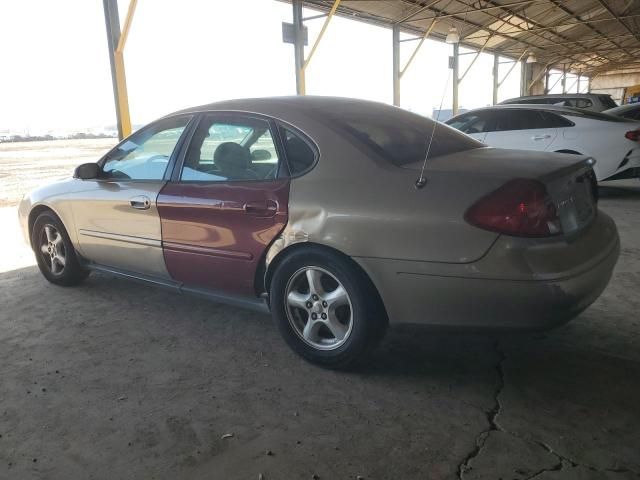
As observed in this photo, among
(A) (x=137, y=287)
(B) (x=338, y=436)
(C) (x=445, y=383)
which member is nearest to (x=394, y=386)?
(C) (x=445, y=383)

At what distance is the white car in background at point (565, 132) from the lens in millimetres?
6680

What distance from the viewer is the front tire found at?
2414 mm

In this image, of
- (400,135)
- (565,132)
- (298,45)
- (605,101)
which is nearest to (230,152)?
(400,135)

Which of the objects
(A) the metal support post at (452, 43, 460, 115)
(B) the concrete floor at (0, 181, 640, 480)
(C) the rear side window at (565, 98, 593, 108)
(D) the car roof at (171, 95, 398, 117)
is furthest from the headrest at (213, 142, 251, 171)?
(A) the metal support post at (452, 43, 460, 115)

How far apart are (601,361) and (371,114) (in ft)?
5.89

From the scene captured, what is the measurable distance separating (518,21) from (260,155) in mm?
22211

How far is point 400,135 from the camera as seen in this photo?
2.79 m

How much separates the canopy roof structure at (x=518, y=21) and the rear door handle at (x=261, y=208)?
1265cm

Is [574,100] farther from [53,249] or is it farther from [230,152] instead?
[53,249]

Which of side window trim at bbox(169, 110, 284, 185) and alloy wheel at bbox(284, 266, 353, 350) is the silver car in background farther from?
alloy wheel at bbox(284, 266, 353, 350)

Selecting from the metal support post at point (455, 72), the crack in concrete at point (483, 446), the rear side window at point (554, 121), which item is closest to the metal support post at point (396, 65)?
the metal support post at point (455, 72)

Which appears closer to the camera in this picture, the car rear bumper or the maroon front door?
the car rear bumper

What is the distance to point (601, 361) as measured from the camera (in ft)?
8.66

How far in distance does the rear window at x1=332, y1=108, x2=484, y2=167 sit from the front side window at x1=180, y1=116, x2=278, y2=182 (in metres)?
0.42
